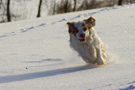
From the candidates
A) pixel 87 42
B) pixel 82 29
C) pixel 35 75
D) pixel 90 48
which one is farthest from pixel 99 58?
pixel 35 75

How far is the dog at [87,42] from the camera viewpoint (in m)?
5.25

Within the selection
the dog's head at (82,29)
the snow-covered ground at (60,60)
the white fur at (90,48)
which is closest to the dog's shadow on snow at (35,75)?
the snow-covered ground at (60,60)

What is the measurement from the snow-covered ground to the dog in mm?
203

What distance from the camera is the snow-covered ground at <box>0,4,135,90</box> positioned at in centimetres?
423

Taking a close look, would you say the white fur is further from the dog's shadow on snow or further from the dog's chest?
the dog's shadow on snow

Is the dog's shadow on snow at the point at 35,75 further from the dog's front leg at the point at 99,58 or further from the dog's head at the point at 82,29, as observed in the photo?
→ the dog's head at the point at 82,29

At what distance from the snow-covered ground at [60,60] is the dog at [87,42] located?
20cm

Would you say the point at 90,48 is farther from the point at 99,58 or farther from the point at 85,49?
the point at 99,58

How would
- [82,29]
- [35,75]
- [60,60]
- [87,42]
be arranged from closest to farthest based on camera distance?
[35,75] < [82,29] < [87,42] < [60,60]

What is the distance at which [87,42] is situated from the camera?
541cm

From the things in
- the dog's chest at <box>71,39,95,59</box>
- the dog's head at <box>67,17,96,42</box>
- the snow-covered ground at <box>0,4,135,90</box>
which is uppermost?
the dog's head at <box>67,17,96,42</box>

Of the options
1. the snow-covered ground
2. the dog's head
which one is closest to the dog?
the dog's head

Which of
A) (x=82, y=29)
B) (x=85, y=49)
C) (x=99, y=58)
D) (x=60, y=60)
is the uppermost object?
(x=82, y=29)

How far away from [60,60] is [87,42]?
1.31 metres
